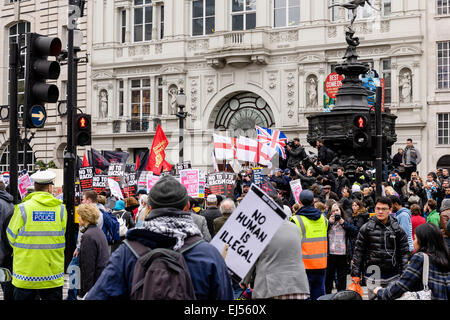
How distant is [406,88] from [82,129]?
23.4 meters

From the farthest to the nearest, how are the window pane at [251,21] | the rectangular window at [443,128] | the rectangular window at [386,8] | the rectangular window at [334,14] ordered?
1. the window pane at [251,21]
2. the rectangular window at [334,14]
3. the rectangular window at [386,8]
4. the rectangular window at [443,128]

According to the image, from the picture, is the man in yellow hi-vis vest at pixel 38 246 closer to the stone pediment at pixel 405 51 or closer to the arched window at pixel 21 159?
the stone pediment at pixel 405 51

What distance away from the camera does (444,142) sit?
31141 mm

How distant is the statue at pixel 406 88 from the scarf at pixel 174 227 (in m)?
29.0

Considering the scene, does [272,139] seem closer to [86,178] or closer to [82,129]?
[86,178]

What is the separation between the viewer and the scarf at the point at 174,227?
3.81 meters

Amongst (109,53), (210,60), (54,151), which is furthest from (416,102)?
(54,151)

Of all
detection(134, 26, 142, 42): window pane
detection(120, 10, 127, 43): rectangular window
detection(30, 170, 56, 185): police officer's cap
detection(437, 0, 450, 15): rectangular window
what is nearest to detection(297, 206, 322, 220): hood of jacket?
detection(30, 170, 56, 185): police officer's cap

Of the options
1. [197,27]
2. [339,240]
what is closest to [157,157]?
[339,240]

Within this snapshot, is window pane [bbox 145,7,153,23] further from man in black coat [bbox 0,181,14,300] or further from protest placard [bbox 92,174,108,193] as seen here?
man in black coat [bbox 0,181,14,300]

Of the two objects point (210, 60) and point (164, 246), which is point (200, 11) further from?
point (164, 246)

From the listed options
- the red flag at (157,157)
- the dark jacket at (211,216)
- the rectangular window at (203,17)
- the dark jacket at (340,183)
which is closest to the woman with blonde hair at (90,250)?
the dark jacket at (211,216)

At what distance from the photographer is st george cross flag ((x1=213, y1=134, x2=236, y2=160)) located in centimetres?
2178

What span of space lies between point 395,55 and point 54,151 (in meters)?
20.6
